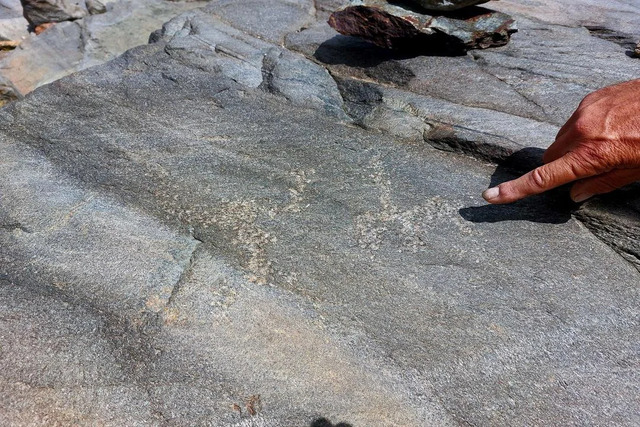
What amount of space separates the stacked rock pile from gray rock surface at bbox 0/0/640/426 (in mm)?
178

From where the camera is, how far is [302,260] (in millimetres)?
1405

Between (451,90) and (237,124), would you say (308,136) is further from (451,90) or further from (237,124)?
(451,90)

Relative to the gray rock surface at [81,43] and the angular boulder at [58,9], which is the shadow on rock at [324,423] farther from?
the angular boulder at [58,9]

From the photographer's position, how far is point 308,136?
1902 millimetres

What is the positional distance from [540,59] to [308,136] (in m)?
1.28

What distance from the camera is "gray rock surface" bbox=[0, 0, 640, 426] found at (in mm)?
1103

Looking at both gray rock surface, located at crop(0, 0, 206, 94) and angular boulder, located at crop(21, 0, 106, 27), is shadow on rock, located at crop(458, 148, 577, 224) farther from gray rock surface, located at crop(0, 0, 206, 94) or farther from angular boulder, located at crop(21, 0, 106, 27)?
angular boulder, located at crop(21, 0, 106, 27)

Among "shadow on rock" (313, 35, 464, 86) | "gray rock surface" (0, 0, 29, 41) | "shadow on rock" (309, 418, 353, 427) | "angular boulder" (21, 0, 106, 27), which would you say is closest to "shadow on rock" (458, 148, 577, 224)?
"shadow on rock" (309, 418, 353, 427)

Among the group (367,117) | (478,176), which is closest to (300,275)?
(478,176)

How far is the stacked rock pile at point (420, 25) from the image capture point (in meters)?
2.29

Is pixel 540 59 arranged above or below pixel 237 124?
above

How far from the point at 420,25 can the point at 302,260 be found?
4.50 feet

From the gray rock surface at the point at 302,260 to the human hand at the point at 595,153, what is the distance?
0.10 m

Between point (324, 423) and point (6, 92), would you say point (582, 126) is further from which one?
point (6, 92)
